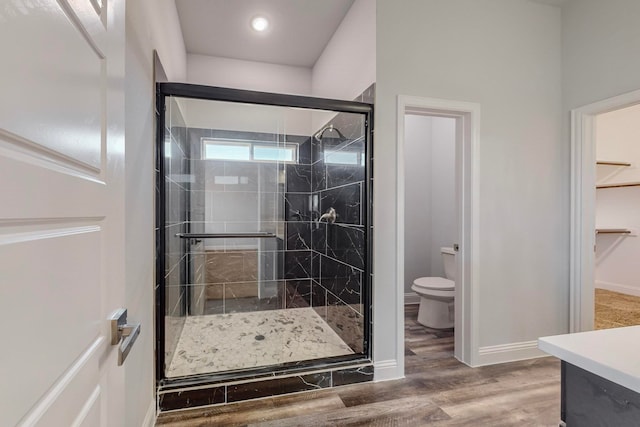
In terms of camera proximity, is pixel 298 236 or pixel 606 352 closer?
pixel 606 352

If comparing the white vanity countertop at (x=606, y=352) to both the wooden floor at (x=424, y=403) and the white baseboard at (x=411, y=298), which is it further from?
the white baseboard at (x=411, y=298)

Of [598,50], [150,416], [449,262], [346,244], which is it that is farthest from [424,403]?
[598,50]

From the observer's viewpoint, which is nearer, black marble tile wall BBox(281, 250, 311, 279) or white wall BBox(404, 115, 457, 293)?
black marble tile wall BBox(281, 250, 311, 279)

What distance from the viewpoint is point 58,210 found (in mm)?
515

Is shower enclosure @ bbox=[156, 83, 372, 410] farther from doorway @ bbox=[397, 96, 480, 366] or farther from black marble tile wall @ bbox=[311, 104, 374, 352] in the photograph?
doorway @ bbox=[397, 96, 480, 366]

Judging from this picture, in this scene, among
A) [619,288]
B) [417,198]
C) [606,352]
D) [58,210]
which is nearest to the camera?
[58,210]

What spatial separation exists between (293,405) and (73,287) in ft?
5.55

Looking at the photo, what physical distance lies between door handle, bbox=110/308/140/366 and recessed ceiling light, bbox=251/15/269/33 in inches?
108

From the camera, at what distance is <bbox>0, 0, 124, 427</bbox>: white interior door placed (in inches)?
15.6

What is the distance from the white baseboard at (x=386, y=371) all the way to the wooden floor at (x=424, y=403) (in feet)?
0.13

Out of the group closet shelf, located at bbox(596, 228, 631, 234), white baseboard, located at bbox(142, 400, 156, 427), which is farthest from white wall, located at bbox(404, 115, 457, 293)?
white baseboard, located at bbox(142, 400, 156, 427)

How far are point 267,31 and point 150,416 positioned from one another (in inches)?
122

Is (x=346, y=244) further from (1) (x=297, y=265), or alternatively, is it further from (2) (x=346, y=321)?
(1) (x=297, y=265)

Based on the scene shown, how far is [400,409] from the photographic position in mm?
1855
